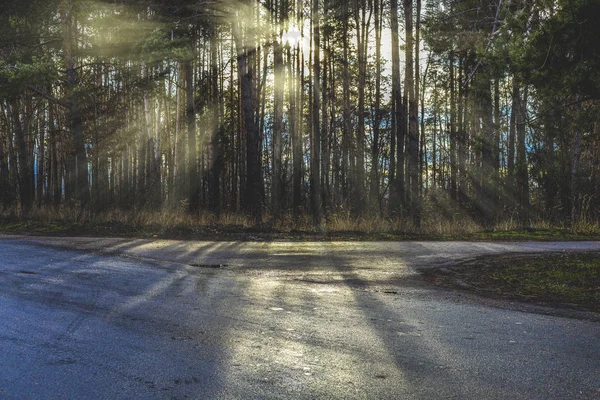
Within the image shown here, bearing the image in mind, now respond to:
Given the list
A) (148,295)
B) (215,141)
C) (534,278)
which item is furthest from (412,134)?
(148,295)

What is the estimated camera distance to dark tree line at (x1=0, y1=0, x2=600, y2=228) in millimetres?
10055

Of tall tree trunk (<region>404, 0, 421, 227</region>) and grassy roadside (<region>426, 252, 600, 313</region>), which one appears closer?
grassy roadside (<region>426, 252, 600, 313</region>)

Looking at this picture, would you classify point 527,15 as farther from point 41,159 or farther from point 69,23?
point 41,159

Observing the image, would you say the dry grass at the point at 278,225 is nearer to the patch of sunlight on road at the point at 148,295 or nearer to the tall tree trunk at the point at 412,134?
the tall tree trunk at the point at 412,134

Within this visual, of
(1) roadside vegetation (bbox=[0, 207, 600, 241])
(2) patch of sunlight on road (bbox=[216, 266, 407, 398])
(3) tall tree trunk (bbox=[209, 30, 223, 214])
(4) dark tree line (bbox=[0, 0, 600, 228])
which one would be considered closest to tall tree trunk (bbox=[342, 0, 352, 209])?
(4) dark tree line (bbox=[0, 0, 600, 228])

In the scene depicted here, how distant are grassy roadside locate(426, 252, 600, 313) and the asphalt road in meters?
0.70

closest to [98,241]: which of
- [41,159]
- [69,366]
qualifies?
[69,366]

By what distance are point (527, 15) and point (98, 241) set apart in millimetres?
10778

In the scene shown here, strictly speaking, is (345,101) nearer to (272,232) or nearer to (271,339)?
(272,232)

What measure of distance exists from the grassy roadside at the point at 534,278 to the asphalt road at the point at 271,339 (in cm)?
70

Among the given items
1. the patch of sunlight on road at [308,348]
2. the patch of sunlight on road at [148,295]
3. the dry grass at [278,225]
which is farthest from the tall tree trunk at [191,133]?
the patch of sunlight on road at [308,348]

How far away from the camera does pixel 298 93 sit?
3256 cm

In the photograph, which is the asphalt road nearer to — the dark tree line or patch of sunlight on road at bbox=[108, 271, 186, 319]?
patch of sunlight on road at bbox=[108, 271, 186, 319]

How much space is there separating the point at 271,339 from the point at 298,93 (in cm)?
2899
